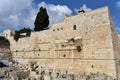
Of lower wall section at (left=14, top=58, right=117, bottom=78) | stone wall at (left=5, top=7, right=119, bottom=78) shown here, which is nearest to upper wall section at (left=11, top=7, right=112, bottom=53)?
stone wall at (left=5, top=7, right=119, bottom=78)

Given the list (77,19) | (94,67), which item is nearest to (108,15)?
(77,19)

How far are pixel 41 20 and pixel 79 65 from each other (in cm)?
1170

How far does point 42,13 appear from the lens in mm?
27078

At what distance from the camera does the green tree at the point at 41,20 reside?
86.9ft

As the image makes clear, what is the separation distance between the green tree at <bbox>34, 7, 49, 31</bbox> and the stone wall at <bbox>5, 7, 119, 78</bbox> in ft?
11.9

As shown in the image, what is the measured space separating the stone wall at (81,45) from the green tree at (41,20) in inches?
142

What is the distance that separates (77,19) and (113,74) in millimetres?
6924

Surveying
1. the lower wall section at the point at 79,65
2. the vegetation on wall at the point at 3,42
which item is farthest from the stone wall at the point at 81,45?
the vegetation on wall at the point at 3,42

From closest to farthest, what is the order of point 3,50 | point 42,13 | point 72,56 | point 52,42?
point 72,56, point 52,42, point 42,13, point 3,50

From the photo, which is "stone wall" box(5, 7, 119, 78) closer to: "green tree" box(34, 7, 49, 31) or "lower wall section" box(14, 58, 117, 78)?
"lower wall section" box(14, 58, 117, 78)

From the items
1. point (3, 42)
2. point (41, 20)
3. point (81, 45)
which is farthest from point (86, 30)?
point (3, 42)

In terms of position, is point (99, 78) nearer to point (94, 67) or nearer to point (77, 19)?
point (94, 67)

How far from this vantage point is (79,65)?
17.5m

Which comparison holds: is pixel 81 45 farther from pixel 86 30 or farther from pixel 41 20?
pixel 41 20
